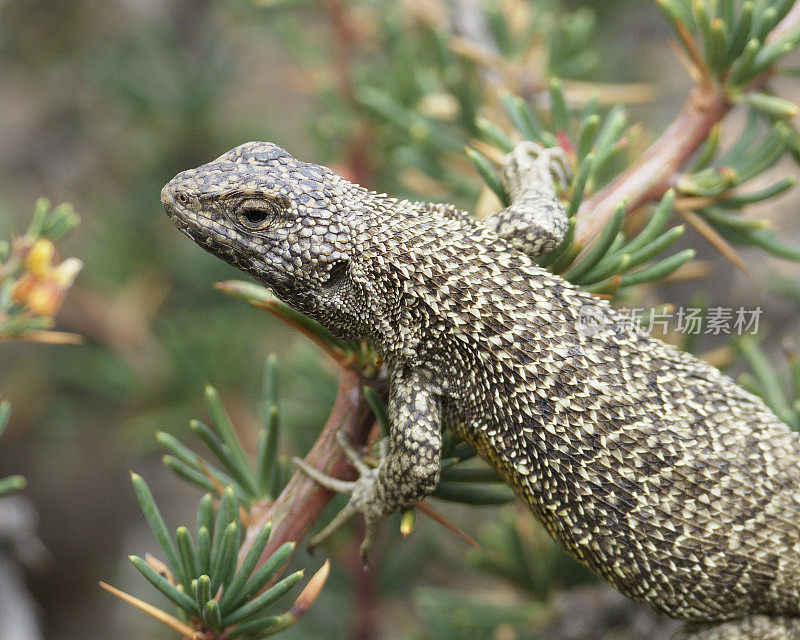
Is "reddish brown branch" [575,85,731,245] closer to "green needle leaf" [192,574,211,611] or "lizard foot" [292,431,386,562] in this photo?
"lizard foot" [292,431,386,562]

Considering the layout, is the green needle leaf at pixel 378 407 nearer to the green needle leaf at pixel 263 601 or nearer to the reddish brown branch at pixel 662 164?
the green needle leaf at pixel 263 601

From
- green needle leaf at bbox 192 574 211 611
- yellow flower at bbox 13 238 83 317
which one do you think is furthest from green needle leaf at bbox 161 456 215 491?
yellow flower at bbox 13 238 83 317

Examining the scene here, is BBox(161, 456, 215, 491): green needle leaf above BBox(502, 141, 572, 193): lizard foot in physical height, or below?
below

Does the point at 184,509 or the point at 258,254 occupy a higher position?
the point at 258,254

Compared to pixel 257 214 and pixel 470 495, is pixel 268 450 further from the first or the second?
pixel 257 214

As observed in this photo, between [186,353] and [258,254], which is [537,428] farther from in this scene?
[186,353]

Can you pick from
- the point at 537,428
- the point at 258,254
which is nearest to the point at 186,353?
the point at 258,254

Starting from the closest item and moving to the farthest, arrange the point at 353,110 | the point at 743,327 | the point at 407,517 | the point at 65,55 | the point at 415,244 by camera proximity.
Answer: the point at 407,517, the point at 415,244, the point at 743,327, the point at 353,110, the point at 65,55

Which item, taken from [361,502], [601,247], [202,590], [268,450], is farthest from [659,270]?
[202,590]

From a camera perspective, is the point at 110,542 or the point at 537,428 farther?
the point at 110,542
